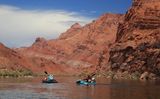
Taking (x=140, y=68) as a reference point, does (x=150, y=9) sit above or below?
above

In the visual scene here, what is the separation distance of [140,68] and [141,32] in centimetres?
1530

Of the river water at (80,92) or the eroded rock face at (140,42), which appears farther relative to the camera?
the eroded rock face at (140,42)

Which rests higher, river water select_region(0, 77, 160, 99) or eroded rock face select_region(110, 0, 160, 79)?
eroded rock face select_region(110, 0, 160, 79)

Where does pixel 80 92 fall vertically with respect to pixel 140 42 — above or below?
below

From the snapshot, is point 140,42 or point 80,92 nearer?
point 80,92

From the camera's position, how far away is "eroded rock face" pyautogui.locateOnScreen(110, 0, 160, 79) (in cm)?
14362

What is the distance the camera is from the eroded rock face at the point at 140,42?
14362 centimetres

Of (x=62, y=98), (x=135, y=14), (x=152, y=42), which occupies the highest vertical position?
(x=135, y=14)

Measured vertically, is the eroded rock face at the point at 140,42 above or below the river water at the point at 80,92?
above

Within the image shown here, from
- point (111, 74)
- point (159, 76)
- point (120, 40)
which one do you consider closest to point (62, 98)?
point (159, 76)

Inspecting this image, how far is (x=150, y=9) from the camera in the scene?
161750 millimetres

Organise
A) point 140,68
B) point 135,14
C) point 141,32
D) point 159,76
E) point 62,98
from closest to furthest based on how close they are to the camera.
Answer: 1. point 62,98
2. point 159,76
3. point 140,68
4. point 141,32
5. point 135,14

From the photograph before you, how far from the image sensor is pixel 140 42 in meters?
153

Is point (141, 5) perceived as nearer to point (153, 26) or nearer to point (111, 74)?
point (153, 26)
